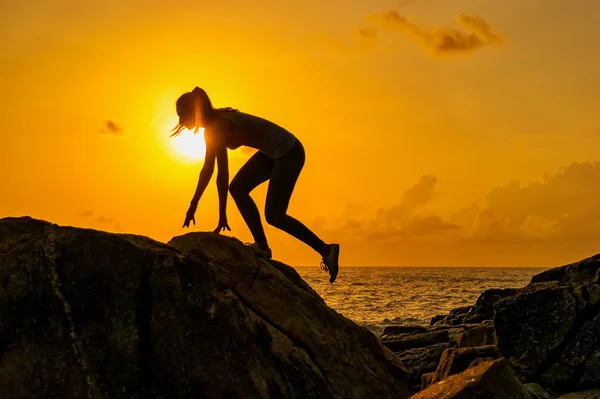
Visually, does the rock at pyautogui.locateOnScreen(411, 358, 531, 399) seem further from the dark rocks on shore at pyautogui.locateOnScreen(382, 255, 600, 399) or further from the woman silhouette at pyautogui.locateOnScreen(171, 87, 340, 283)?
the woman silhouette at pyautogui.locateOnScreen(171, 87, 340, 283)

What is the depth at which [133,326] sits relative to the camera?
535cm

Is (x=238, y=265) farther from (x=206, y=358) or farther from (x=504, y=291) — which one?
(x=504, y=291)

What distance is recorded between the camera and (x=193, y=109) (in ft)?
24.7

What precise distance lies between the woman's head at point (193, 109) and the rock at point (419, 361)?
448 cm

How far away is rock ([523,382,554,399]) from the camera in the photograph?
5.73 m

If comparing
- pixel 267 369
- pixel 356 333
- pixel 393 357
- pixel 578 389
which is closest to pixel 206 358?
pixel 267 369

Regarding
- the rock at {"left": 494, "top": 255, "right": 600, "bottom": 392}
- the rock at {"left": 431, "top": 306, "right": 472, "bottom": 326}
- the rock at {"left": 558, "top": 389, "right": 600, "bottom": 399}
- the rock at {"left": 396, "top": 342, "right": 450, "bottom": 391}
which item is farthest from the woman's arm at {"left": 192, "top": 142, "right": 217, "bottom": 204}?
the rock at {"left": 431, "top": 306, "right": 472, "bottom": 326}

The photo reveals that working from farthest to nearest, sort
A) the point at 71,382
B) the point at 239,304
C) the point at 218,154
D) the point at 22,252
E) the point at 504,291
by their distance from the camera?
the point at 504,291, the point at 218,154, the point at 239,304, the point at 22,252, the point at 71,382

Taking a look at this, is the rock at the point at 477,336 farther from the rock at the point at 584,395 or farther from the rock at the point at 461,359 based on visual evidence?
the rock at the point at 584,395

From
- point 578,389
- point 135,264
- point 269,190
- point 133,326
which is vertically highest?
point 269,190

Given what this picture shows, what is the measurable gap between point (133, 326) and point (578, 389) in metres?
4.84

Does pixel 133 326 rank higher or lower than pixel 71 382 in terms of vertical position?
higher

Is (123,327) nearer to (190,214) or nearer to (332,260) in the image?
→ (190,214)

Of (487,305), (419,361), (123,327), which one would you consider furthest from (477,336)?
(487,305)
